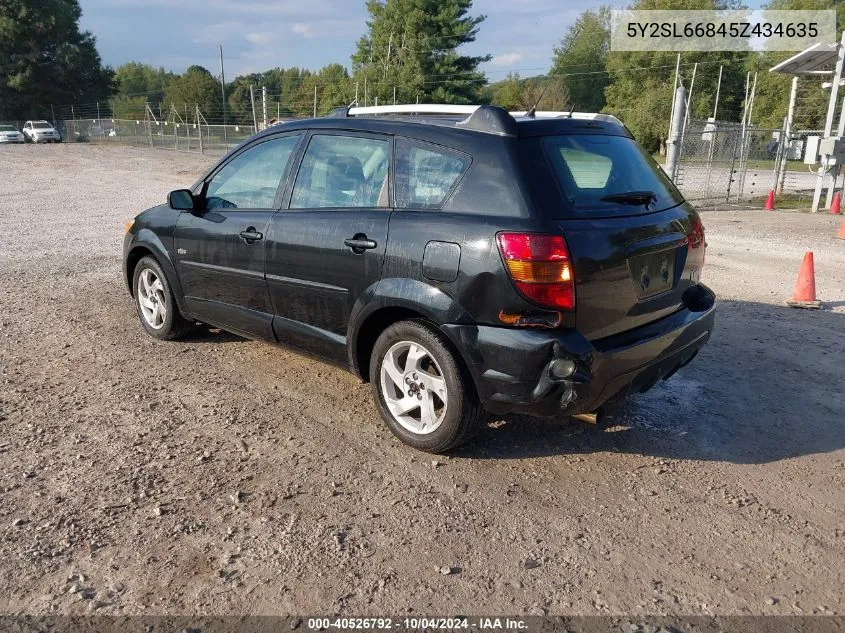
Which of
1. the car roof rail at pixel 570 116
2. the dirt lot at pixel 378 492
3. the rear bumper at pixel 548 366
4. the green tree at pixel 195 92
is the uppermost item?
the green tree at pixel 195 92

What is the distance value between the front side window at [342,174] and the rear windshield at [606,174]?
3.27ft

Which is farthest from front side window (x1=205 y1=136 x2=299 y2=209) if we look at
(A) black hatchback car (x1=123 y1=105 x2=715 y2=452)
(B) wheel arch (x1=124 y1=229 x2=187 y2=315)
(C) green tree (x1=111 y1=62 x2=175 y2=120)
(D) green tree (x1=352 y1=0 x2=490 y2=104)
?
(C) green tree (x1=111 y1=62 x2=175 y2=120)

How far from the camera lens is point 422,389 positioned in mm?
3738

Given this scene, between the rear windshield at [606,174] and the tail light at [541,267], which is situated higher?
the rear windshield at [606,174]

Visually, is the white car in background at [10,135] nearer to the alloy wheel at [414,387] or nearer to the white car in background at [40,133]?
the white car in background at [40,133]

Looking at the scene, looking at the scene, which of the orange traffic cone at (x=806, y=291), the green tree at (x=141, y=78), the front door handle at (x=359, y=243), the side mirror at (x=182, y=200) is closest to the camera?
the front door handle at (x=359, y=243)

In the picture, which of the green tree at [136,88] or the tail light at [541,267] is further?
the green tree at [136,88]

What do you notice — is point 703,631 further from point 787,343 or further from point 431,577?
Answer: point 787,343

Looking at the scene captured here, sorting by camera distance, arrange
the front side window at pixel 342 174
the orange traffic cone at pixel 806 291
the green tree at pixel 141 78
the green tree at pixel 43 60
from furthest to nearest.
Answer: the green tree at pixel 141 78 < the green tree at pixel 43 60 < the orange traffic cone at pixel 806 291 < the front side window at pixel 342 174

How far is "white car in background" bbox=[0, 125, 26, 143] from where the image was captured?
43.8 metres

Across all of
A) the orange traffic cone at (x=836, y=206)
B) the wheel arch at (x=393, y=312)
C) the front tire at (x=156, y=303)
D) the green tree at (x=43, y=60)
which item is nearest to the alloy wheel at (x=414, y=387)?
the wheel arch at (x=393, y=312)

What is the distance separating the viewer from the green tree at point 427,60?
44.4m

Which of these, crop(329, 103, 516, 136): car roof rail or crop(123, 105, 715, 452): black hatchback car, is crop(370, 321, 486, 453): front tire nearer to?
crop(123, 105, 715, 452): black hatchback car

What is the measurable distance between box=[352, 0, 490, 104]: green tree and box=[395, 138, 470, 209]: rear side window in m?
41.5
